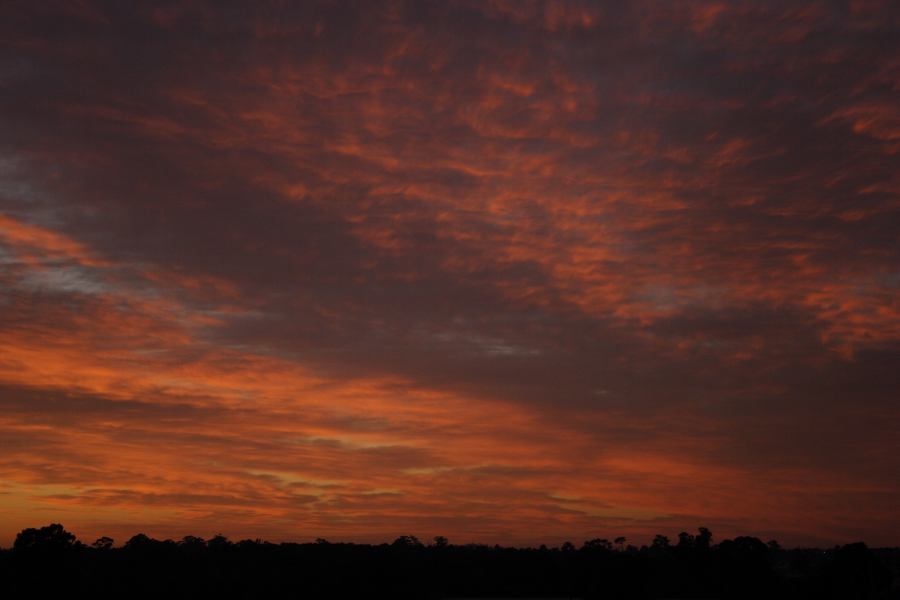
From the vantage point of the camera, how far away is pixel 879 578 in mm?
179625

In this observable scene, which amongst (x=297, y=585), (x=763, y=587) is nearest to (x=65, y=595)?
(x=297, y=585)

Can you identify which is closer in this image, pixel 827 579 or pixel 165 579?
pixel 827 579

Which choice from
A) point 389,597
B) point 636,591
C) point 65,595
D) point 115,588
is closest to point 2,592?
point 65,595

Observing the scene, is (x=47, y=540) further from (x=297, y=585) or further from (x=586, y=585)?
(x=586, y=585)

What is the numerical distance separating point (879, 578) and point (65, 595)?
494 feet

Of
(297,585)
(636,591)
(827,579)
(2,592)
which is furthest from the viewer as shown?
(297,585)

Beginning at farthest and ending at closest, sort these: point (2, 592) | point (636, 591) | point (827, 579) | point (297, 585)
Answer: point (297, 585)
point (827, 579)
point (2, 592)
point (636, 591)

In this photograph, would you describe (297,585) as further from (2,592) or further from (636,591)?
(636,591)

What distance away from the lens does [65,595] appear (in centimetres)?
16750

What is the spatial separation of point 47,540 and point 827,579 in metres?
146

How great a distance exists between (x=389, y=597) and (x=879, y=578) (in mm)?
95435

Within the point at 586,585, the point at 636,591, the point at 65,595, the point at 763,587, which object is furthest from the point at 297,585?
the point at 763,587

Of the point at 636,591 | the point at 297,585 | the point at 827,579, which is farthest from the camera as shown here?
the point at 297,585

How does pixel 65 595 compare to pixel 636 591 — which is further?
pixel 65 595
